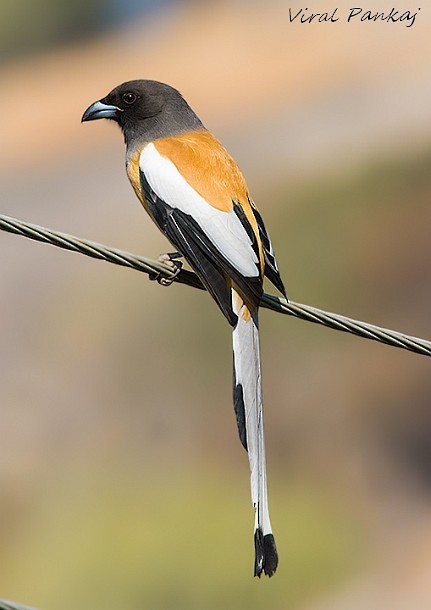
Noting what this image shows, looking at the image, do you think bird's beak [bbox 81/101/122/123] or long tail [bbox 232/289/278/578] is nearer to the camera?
→ long tail [bbox 232/289/278/578]

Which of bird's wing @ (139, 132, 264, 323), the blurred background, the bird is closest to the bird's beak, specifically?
the bird

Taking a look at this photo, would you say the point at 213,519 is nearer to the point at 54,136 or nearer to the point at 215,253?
the point at 215,253

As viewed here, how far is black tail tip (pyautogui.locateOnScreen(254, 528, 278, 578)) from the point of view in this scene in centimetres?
377

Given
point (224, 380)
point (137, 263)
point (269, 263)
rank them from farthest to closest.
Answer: point (224, 380), point (269, 263), point (137, 263)

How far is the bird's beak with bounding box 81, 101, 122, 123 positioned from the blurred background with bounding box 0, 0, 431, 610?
8.04 metres

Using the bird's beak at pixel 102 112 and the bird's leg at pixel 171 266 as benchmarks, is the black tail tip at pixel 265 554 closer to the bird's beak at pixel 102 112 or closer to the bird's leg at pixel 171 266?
the bird's leg at pixel 171 266

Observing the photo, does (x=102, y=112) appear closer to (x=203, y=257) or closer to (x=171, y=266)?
(x=203, y=257)

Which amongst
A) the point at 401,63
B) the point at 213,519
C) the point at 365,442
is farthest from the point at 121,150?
the point at 213,519

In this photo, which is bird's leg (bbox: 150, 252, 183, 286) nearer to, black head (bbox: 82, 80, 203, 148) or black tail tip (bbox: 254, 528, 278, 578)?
black head (bbox: 82, 80, 203, 148)

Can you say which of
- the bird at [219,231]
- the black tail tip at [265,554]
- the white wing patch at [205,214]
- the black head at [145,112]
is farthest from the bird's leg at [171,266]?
the black tail tip at [265,554]

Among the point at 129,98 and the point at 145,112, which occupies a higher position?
the point at 129,98

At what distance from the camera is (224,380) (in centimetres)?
1656

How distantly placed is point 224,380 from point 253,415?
1235 centimetres

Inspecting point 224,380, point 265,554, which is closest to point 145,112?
point 265,554
